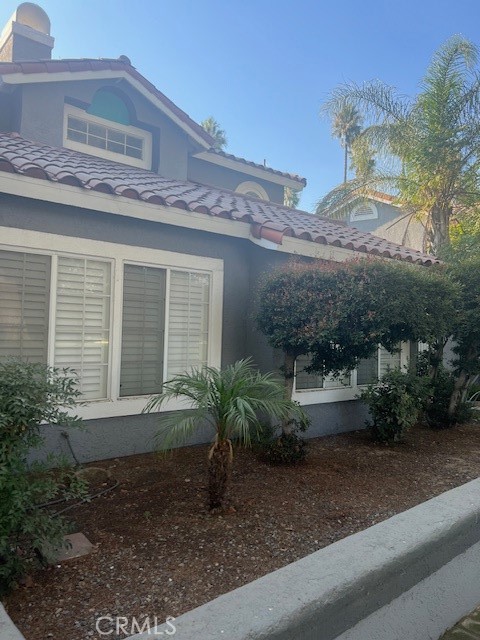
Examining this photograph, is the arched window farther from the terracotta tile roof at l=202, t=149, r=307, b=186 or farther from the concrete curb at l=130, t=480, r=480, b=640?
the concrete curb at l=130, t=480, r=480, b=640

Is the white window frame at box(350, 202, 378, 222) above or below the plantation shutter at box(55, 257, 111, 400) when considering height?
above

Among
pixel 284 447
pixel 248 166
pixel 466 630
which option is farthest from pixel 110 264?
pixel 248 166

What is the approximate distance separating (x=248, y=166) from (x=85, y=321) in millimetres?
7745

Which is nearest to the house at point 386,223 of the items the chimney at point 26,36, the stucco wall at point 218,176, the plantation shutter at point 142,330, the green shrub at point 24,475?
the stucco wall at point 218,176

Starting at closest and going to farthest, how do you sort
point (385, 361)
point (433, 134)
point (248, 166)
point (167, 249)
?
point (167, 249) < point (385, 361) < point (248, 166) < point (433, 134)

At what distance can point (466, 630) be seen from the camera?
3408mm

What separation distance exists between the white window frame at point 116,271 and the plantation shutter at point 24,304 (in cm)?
8

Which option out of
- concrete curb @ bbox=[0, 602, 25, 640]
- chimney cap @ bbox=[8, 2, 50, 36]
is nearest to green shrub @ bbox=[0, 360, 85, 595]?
concrete curb @ bbox=[0, 602, 25, 640]

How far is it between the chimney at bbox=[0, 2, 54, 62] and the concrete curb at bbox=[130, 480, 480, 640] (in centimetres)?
1083

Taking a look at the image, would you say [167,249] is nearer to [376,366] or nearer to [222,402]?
[222,402]

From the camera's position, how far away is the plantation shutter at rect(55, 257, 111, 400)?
Answer: 5793 mm

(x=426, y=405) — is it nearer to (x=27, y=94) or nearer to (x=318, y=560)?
(x=318, y=560)

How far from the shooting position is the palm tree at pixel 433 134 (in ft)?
41.9

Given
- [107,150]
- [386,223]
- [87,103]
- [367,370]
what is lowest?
[367,370]
